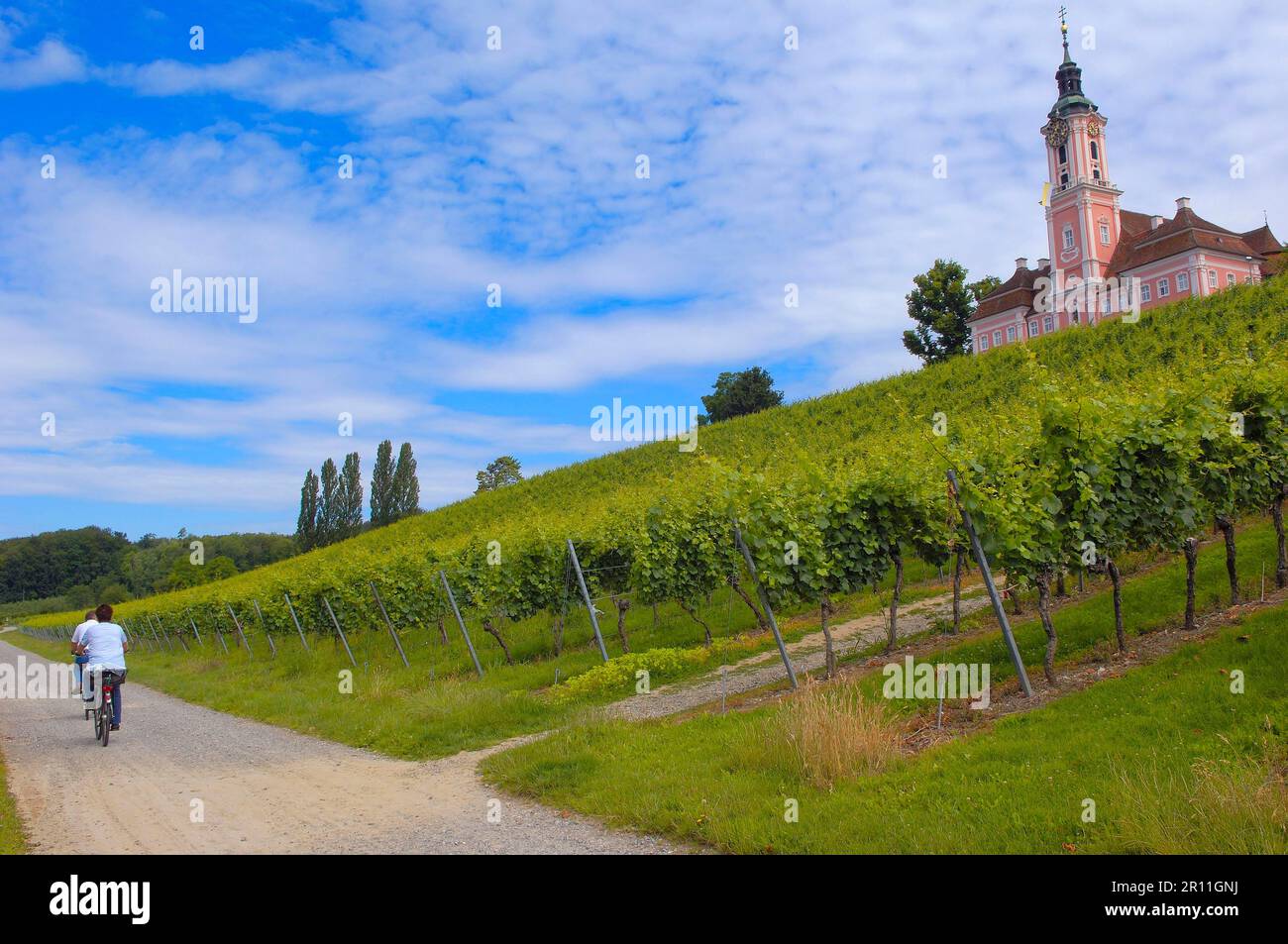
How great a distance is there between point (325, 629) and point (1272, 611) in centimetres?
2492

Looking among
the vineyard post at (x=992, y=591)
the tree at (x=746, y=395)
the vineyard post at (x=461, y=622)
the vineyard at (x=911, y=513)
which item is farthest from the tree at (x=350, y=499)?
the vineyard post at (x=992, y=591)

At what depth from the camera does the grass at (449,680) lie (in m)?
11.9

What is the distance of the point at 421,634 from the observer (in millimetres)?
25797

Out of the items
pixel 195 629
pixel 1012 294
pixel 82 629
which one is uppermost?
pixel 1012 294

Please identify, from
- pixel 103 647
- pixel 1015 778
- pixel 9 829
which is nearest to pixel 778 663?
pixel 1015 778

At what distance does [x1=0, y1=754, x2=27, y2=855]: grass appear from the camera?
689 centimetres

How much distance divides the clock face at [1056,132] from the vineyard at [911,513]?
156 ft

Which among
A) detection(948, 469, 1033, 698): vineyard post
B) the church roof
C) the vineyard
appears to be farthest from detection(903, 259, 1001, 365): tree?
detection(948, 469, 1033, 698): vineyard post

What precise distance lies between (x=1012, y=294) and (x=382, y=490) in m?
56.8

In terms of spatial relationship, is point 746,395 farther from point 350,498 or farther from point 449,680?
point 449,680

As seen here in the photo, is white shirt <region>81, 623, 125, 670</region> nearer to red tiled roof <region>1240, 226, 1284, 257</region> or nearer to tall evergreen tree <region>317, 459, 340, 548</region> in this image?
tall evergreen tree <region>317, 459, 340, 548</region>

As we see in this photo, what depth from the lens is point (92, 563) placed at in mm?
133750

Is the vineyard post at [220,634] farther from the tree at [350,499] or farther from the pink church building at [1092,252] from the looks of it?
the pink church building at [1092,252]

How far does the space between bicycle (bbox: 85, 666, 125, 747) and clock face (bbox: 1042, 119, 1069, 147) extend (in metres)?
77.4
